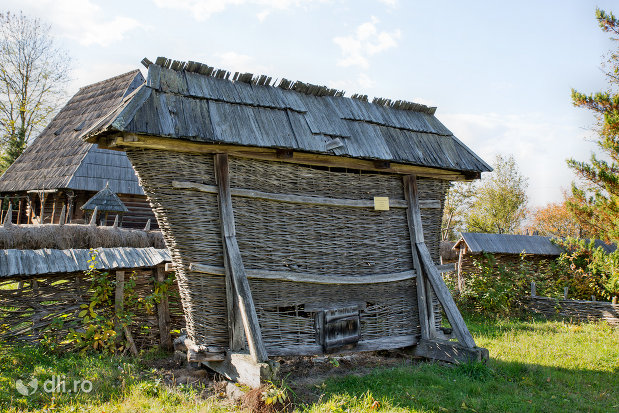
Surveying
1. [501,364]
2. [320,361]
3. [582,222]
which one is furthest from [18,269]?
[582,222]

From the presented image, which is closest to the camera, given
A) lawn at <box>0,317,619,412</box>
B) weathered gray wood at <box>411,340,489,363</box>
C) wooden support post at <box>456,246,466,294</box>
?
lawn at <box>0,317,619,412</box>

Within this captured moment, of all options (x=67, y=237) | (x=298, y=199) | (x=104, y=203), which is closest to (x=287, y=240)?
(x=298, y=199)

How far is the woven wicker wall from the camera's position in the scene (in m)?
5.89

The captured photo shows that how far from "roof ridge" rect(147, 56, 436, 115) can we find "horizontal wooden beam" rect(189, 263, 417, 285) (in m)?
2.78

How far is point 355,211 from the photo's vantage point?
7191 mm

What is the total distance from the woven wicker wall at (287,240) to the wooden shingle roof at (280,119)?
0.43 m

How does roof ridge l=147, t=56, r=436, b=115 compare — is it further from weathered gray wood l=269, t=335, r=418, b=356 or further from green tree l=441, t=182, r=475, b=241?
green tree l=441, t=182, r=475, b=241

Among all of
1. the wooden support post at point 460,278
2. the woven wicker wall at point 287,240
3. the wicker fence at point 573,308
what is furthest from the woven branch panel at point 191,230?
the wicker fence at point 573,308

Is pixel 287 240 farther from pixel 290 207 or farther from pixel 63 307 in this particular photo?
pixel 63 307

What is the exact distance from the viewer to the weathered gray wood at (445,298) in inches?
275

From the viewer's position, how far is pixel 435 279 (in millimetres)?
7391

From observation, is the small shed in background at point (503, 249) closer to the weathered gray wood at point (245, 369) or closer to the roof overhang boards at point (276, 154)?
the roof overhang boards at point (276, 154)

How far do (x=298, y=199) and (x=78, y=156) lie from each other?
14.5 m

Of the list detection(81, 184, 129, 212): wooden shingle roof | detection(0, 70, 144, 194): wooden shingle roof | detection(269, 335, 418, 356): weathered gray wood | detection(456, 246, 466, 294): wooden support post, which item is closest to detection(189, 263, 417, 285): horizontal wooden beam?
detection(269, 335, 418, 356): weathered gray wood
